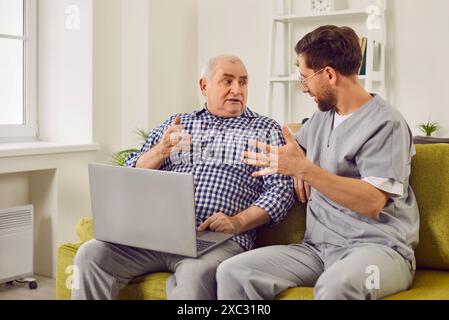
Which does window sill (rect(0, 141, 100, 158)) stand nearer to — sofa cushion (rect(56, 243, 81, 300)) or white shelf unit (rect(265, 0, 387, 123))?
sofa cushion (rect(56, 243, 81, 300))

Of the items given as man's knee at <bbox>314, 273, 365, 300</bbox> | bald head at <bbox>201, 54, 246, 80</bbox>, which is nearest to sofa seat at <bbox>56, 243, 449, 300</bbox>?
man's knee at <bbox>314, 273, 365, 300</bbox>

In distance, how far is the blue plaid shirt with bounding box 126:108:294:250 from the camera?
214 cm

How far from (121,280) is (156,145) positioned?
0.52 metres

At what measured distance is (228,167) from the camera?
2.22 metres

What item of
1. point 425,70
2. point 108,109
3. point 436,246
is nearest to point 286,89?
point 425,70

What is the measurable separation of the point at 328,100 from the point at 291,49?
7.57 feet

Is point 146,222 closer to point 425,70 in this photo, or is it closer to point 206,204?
point 206,204

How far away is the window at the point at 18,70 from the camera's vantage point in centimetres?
358

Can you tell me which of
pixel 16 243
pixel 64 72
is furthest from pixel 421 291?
pixel 64 72

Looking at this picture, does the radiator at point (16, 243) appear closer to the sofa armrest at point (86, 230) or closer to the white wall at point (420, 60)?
the sofa armrest at point (86, 230)

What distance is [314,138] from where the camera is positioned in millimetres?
2059

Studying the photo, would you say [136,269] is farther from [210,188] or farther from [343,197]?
[343,197]

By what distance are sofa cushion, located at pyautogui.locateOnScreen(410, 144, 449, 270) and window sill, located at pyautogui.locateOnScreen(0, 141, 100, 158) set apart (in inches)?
77.3

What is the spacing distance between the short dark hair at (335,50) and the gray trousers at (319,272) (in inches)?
21.3
